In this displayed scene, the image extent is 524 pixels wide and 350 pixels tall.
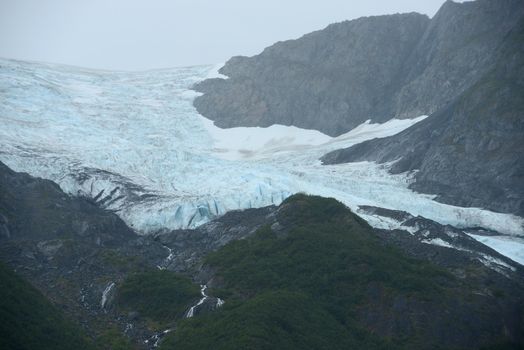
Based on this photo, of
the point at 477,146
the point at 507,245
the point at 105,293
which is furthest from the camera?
the point at 477,146

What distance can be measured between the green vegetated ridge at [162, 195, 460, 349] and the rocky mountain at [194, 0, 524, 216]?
22.0 metres

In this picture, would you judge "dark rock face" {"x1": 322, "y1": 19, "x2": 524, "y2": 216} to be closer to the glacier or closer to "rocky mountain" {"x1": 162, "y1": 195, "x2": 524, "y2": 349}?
the glacier

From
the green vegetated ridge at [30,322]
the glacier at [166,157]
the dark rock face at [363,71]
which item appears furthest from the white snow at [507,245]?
the green vegetated ridge at [30,322]

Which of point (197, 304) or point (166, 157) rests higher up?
point (166, 157)

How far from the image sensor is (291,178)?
249 ft

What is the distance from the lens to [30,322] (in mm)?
44031

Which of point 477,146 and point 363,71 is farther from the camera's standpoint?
point 363,71

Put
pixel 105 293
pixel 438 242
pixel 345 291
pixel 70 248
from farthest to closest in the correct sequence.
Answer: pixel 438 242, pixel 70 248, pixel 105 293, pixel 345 291

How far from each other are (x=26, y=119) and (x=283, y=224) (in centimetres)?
3641

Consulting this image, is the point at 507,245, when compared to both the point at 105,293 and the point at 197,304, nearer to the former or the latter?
the point at 197,304

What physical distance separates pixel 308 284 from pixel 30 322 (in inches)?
688

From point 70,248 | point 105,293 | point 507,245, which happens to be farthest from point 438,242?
point 70,248

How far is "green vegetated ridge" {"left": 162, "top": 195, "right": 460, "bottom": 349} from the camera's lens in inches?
1794

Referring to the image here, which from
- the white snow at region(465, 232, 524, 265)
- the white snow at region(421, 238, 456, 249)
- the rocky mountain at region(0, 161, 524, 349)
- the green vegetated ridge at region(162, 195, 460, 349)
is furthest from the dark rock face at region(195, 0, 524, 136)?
the green vegetated ridge at region(162, 195, 460, 349)
